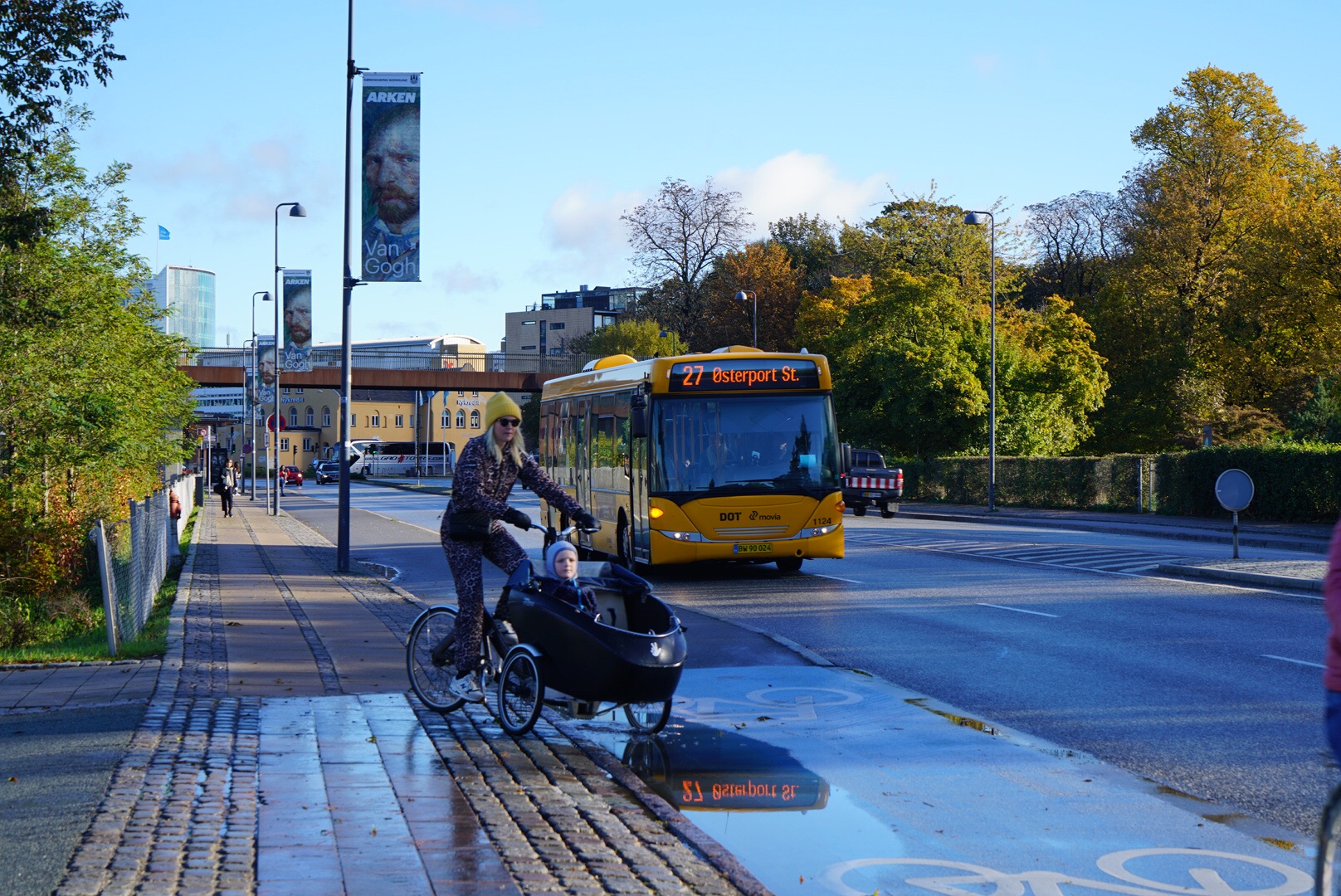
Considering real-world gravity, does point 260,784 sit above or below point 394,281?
below

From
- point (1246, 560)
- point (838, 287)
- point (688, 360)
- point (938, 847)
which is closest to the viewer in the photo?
point (938, 847)

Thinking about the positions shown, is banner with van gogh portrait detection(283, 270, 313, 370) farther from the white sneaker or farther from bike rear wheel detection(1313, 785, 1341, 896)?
bike rear wheel detection(1313, 785, 1341, 896)

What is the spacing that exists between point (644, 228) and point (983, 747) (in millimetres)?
67816

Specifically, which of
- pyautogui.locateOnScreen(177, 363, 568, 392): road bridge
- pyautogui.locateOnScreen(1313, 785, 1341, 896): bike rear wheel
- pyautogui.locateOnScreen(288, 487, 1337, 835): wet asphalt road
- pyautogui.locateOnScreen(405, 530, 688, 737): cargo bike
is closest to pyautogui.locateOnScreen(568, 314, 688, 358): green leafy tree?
pyautogui.locateOnScreen(177, 363, 568, 392): road bridge

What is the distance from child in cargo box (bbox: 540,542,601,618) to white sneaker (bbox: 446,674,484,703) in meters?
0.99

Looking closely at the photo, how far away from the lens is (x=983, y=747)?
794cm

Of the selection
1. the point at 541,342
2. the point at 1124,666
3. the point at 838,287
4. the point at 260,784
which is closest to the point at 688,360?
the point at 1124,666

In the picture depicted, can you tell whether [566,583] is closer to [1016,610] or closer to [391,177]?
[1016,610]

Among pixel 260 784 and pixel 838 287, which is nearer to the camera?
pixel 260 784

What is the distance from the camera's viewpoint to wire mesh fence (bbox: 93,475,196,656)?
37.5 ft

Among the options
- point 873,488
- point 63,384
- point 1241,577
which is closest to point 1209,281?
point 873,488

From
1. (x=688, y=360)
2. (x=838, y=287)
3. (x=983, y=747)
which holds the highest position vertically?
(x=838, y=287)

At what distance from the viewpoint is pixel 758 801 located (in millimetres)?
6664

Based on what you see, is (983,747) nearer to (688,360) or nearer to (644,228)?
(688,360)
